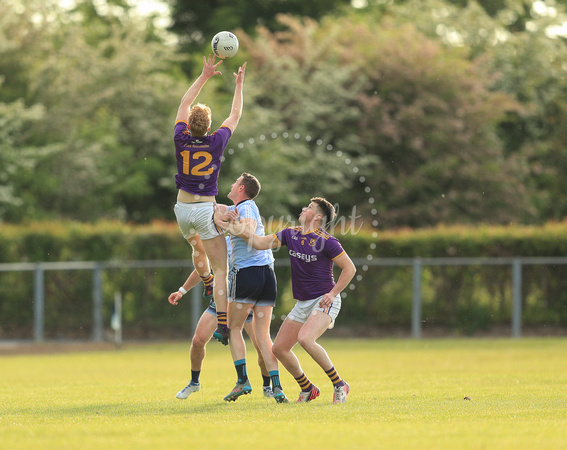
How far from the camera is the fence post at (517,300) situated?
2217cm

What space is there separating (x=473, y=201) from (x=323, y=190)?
6.15 metres

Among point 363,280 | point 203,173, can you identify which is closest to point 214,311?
point 203,173

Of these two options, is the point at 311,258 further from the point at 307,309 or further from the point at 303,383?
the point at 303,383

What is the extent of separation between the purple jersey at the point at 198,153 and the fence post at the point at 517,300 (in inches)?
561

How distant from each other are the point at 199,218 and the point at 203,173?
0.48m

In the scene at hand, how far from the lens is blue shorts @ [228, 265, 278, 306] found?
31.4 ft

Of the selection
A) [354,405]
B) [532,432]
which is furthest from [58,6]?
[532,432]

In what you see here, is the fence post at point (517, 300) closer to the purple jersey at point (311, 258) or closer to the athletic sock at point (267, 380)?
the athletic sock at point (267, 380)

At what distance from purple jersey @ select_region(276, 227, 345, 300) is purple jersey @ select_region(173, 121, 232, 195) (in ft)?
3.29

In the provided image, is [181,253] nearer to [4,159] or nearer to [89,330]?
[89,330]

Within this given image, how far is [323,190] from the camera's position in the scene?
27.6 m

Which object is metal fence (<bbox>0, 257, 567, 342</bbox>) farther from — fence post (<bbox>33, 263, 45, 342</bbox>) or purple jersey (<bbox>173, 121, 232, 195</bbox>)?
purple jersey (<bbox>173, 121, 232, 195</bbox>)

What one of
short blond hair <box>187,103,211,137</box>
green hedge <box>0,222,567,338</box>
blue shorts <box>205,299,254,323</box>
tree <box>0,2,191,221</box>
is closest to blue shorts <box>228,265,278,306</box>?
blue shorts <box>205,299,254,323</box>

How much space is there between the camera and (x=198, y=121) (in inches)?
366
